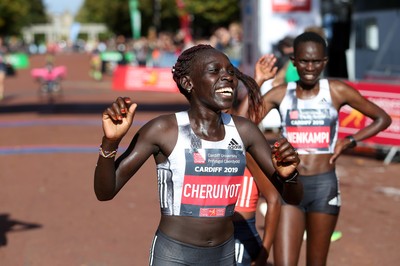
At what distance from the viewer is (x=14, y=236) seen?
7.53 meters

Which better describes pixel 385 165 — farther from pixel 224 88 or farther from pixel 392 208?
pixel 224 88

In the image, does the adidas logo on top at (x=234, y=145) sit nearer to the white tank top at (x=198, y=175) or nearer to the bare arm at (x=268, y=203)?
the white tank top at (x=198, y=175)

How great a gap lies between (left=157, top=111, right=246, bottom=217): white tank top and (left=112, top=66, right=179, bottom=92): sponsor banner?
1911 cm

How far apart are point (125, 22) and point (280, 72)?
267ft

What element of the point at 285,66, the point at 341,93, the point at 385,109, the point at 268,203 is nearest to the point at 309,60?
the point at 341,93

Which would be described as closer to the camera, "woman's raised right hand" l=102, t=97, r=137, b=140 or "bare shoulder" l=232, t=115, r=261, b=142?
"woman's raised right hand" l=102, t=97, r=137, b=140

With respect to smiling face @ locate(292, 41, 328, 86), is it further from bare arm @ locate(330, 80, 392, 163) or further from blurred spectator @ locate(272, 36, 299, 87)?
blurred spectator @ locate(272, 36, 299, 87)

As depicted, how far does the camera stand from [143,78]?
74.6 feet

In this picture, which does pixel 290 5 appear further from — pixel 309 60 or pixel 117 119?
pixel 117 119

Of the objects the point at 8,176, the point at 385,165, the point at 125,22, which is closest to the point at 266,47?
the point at 385,165

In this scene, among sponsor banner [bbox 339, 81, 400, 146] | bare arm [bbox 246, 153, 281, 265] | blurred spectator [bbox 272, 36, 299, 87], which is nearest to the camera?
bare arm [bbox 246, 153, 281, 265]

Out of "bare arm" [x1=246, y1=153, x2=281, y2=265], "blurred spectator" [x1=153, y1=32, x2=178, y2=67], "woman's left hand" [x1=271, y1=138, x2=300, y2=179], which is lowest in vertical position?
"blurred spectator" [x1=153, y1=32, x2=178, y2=67]

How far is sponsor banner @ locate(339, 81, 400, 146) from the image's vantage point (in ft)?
36.3

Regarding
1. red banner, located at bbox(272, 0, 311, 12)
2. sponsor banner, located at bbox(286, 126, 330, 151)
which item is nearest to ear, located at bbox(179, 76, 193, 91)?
sponsor banner, located at bbox(286, 126, 330, 151)
